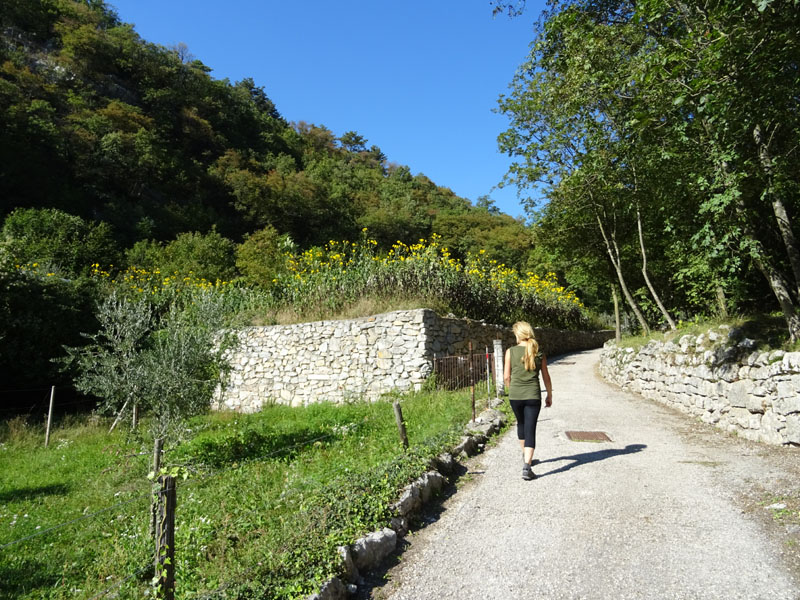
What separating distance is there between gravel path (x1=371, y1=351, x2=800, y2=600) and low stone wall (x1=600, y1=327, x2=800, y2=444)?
409mm

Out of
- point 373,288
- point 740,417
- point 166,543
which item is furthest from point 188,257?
point 166,543

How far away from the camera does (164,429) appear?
6.36m

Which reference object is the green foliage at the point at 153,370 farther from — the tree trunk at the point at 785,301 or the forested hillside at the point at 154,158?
the forested hillside at the point at 154,158

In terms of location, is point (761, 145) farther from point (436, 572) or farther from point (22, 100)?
point (22, 100)

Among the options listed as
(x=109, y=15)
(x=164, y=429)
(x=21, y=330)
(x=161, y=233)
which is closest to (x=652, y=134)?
(x=164, y=429)

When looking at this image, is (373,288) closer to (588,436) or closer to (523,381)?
(588,436)

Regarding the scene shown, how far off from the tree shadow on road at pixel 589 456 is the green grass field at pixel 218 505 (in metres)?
1.39

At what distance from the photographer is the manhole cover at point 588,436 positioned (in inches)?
292

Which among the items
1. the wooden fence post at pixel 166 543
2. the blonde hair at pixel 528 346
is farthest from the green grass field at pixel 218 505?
the blonde hair at pixel 528 346

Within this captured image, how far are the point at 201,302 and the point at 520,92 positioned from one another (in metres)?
11.1

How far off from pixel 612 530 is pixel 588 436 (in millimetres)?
3808

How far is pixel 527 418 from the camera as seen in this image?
5.67 metres


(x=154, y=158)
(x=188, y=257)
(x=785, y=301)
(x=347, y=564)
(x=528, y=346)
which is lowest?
(x=347, y=564)

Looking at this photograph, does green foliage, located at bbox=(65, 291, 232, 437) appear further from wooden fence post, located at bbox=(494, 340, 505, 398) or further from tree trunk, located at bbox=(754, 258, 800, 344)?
tree trunk, located at bbox=(754, 258, 800, 344)
